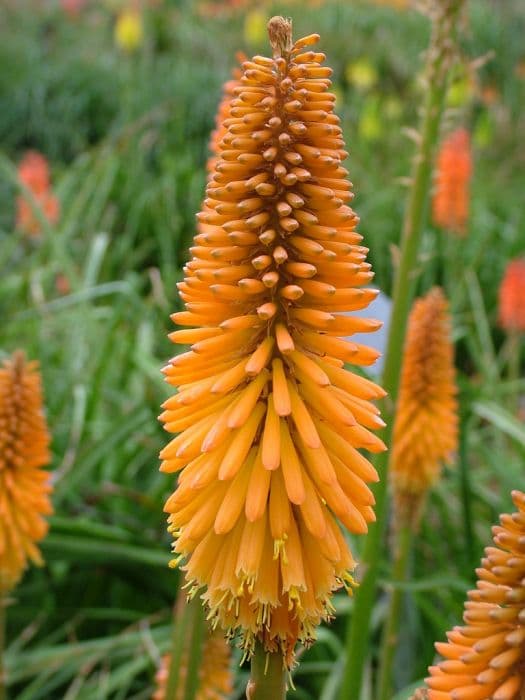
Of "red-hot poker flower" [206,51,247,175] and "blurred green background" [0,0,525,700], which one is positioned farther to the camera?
"blurred green background" [0,0,525,700]

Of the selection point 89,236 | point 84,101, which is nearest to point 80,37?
point 84,101

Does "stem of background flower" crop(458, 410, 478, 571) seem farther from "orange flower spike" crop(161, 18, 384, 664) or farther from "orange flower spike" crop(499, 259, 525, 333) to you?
"orange flower spike" crop(161, 18, 384, 664)

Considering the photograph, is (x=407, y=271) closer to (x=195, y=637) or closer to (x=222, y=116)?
(x=222, y=116)

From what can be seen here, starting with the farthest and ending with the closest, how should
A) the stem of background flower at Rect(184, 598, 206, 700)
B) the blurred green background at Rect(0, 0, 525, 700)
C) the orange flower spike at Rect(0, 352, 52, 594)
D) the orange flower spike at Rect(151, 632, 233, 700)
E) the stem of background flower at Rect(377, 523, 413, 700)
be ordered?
the blurred green background at Rect(0, 0, 525, 700) < the stem of background flower at Rect(377, 523, 413, 700) < the orange flower spike at Rect(0, 352, 52, 594) < the orange flower spike at Rect(151, 632, 233, 700) < the stem of background flower at Rect(184, 598, 206, 700)

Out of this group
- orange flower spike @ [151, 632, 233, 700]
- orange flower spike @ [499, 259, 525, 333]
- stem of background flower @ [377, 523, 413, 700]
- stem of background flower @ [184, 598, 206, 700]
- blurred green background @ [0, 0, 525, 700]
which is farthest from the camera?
orange flower spike @ [499, 259, 525, 333]

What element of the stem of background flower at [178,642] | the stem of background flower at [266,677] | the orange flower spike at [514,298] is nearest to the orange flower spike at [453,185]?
the orange flower spike at [514,298]

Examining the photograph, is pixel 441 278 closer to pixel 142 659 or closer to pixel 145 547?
pixel 145 547

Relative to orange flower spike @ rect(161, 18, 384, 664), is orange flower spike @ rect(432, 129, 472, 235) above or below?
above

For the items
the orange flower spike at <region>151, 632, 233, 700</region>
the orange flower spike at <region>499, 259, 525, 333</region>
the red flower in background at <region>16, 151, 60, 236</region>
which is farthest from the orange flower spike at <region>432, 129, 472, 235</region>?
the orange flower spike at <region>151, 632, 233, 700</region>
